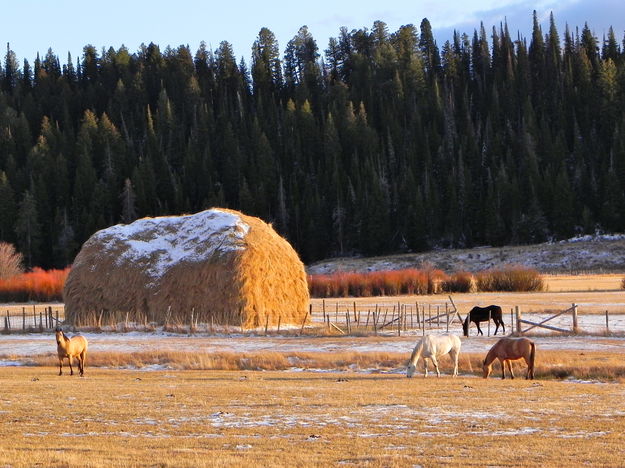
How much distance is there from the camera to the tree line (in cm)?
10425

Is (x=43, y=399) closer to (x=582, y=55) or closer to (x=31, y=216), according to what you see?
(x=31, y=216)

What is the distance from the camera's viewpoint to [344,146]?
123000mm

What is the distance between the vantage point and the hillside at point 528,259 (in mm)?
82125

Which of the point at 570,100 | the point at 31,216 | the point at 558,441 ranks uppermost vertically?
the point at 570,100

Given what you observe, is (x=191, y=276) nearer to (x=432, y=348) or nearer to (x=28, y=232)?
(x=432, y=348)

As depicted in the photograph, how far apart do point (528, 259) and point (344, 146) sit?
44135 mm

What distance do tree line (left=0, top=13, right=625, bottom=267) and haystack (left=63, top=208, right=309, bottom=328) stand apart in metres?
61.1

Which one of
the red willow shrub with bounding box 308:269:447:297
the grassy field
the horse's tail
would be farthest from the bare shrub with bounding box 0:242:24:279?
the horse's tail

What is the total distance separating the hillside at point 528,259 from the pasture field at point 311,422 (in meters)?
62.8

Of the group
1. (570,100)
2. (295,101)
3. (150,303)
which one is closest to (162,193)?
(295,101)

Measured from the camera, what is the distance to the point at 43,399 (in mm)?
17953

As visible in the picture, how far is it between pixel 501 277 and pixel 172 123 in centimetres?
8000

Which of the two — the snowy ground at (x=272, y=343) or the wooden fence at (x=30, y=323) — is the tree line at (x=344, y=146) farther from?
the snowy ground at (x=272, y=343)

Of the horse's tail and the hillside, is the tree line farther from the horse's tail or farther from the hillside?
the horse's tail
